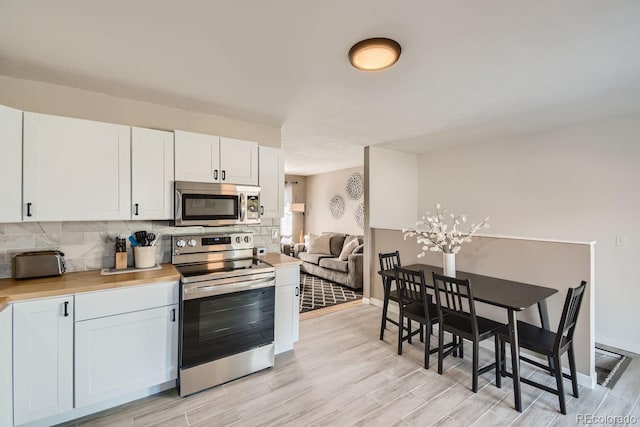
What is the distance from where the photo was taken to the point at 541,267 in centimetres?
263

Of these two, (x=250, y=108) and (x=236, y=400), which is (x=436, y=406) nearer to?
(x=236, y=400)

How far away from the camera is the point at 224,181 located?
9.25 ft

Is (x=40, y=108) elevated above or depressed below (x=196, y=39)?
below

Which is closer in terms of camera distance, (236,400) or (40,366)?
(40,366)

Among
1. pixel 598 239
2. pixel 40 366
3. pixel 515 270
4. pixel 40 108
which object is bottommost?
pixel 40 366

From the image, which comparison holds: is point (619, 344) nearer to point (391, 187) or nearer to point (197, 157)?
point (391, 187)

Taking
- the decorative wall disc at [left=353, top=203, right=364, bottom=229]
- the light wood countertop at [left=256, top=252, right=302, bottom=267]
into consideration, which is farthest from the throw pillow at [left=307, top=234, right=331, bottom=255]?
the light wood countertop at [left=256, top=252, right=302, bottom=267]

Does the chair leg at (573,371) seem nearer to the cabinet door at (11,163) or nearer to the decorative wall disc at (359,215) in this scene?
the cabinet door at (11,163)

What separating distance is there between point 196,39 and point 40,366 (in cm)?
229

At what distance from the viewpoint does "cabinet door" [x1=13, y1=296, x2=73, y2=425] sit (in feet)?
5.67

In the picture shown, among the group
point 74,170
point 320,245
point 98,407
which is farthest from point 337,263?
point 74,170

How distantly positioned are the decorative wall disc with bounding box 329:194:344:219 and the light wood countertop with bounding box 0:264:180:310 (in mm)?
5075

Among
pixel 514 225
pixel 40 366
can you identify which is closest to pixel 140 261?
pixel 40 366

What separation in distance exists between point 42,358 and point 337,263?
4.12m
